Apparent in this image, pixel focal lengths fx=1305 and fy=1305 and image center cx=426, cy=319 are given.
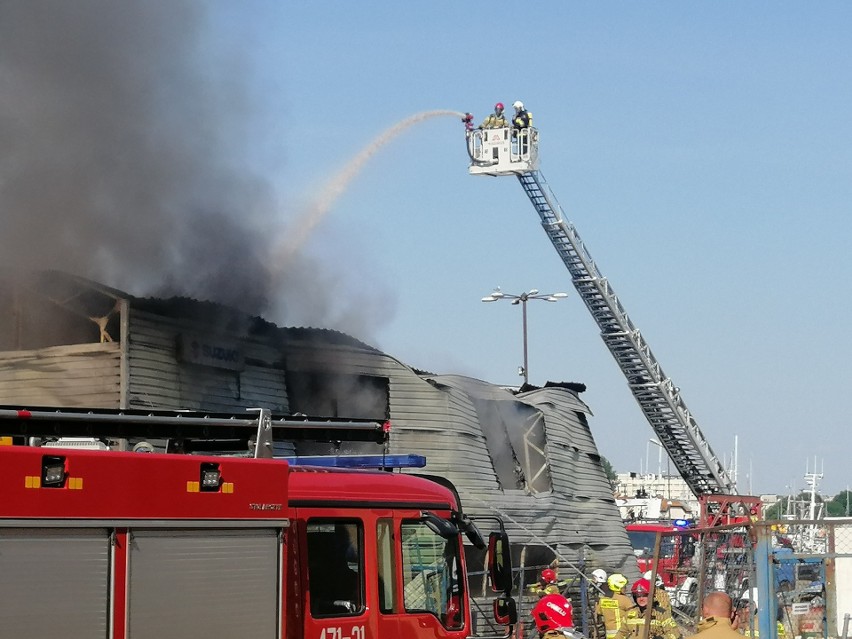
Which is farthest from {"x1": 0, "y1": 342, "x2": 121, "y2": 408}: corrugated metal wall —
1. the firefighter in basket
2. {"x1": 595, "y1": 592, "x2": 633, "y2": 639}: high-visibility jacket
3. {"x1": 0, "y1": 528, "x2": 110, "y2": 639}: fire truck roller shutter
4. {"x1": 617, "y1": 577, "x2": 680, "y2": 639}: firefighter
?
{"x1": 0, "y1": 528, "x2": 110, "y2": 639}: fire truck roller shutter

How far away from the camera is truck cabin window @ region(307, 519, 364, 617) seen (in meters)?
8.55

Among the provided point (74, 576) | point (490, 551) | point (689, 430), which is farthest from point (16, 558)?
point (689, 430)

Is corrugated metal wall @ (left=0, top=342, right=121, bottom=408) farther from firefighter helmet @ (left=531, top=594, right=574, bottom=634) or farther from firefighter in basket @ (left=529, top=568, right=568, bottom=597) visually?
firefighter helmet @ (left=531, top=594, right=574, bottom=634)

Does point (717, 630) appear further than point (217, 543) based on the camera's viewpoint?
No

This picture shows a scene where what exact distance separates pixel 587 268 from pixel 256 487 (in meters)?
25.6

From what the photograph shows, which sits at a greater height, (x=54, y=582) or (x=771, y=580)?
(x=54, y=582)

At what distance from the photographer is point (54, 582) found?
680 centimetres

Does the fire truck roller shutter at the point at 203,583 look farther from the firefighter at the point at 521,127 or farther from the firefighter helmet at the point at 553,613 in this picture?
the firefighter at the point at 521,127

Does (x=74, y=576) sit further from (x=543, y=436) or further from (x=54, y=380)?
(x=543, y=436)

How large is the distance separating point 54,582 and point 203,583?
3.31 feet

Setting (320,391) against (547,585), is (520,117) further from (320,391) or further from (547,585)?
(547,585)

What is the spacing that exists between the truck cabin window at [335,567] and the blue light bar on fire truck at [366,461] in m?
1.04

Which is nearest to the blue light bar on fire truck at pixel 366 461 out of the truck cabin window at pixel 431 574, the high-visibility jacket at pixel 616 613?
the truck cabin window at pixel 431 574

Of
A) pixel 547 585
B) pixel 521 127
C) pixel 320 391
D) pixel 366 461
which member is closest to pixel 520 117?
pixel 521 127
